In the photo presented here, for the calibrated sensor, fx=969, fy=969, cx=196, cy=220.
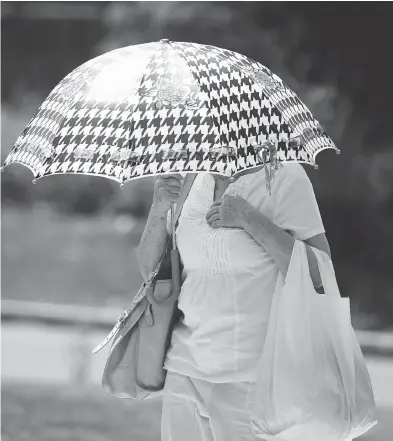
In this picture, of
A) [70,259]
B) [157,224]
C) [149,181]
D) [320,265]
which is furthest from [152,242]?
[70,259]

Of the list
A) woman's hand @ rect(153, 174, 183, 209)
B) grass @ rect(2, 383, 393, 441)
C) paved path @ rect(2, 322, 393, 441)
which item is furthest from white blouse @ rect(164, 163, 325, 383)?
paved path @ rect(2, 322, 393, 441)

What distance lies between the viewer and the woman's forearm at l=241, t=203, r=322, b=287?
2797 mm

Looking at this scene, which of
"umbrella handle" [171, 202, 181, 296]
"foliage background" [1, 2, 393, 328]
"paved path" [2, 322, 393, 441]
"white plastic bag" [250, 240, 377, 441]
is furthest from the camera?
"foliage background" [1, 2, 393, 328]

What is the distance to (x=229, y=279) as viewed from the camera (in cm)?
289

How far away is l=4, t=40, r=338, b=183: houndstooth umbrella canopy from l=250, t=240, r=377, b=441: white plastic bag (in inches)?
15.2

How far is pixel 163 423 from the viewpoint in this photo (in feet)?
9.94

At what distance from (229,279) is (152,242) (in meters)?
0.32

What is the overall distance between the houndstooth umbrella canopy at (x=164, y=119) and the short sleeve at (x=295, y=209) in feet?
0.41

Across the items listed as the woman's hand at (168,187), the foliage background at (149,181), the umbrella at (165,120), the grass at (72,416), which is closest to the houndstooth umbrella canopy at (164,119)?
the umbrella at (165,120)

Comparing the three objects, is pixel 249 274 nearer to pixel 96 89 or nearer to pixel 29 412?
pixel 96 89

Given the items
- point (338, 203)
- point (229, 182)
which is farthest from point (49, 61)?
point (229, 182)

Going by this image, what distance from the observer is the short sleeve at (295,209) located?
2.85 m

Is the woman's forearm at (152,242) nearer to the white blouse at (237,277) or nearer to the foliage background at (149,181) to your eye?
the white blouse at (237,277)

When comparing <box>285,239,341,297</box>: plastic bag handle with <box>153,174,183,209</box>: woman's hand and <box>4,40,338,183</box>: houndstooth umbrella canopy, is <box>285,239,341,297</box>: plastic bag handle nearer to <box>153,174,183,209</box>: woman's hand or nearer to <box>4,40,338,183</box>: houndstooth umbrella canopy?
<box>4,40,338,183</box>: houndstooth umbrella canopy
